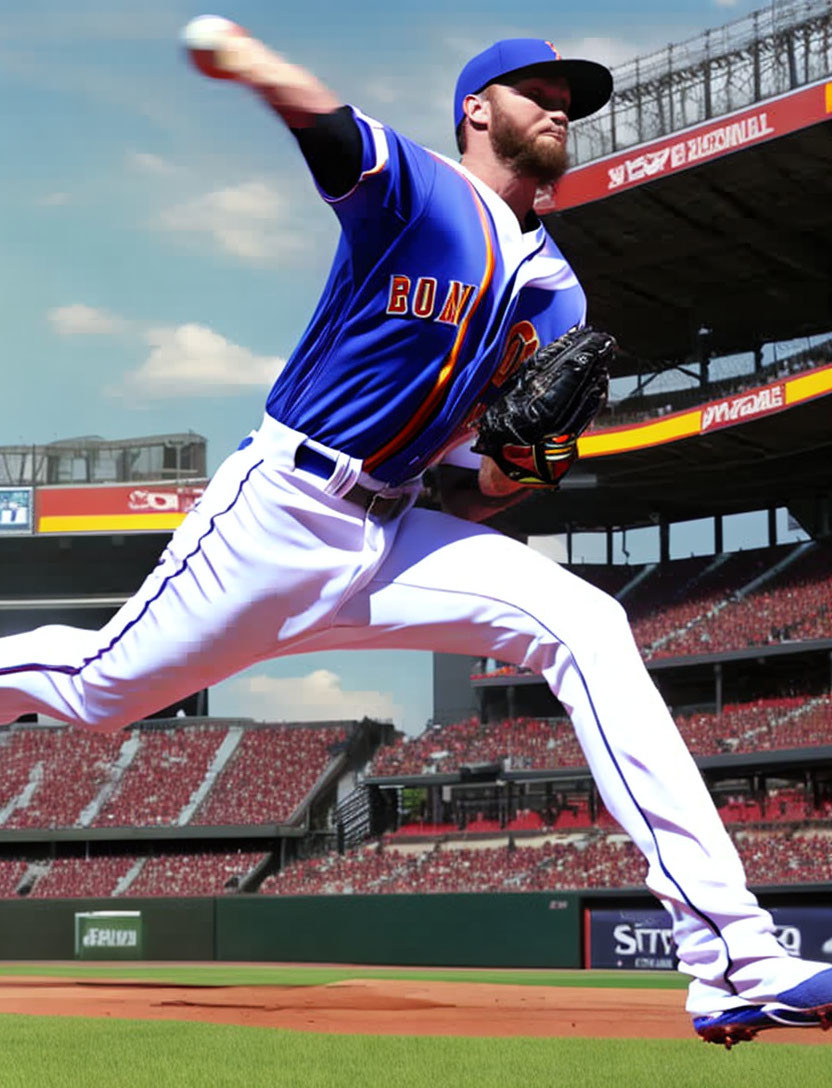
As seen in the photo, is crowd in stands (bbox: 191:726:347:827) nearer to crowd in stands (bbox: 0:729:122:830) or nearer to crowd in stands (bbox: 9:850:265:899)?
crowd in stands (bbox: 9:850:265:899)

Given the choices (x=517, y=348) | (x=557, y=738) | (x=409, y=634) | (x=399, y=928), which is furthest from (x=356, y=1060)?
(x=557, y=738)

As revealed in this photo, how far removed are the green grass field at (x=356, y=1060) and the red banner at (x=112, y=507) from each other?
110 ft

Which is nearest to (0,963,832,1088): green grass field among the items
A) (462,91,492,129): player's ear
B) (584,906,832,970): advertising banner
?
(462,91,492,129): player's ear

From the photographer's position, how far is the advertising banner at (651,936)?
71.9 feet

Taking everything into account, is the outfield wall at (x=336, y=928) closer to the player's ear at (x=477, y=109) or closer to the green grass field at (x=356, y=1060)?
the green grass field at (x=356, y=1060)

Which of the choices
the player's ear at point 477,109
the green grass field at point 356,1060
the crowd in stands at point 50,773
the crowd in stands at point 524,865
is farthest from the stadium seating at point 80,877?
the player's ear at point 477,109

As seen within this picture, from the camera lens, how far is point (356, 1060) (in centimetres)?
539

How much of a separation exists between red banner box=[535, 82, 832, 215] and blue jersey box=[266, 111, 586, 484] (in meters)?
21.0

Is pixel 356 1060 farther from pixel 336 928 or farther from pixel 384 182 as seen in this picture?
pixel 336 928

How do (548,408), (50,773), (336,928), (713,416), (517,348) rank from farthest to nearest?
(50,773), (713,416), (336,928), (517,348), (548,408)

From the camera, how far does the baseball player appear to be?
3.32 m

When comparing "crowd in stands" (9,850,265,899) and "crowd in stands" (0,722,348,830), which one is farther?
"crowd in stands" (0,722,348,830)

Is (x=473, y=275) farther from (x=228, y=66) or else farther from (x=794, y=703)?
(x=794, y=703)

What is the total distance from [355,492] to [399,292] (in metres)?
0.51
